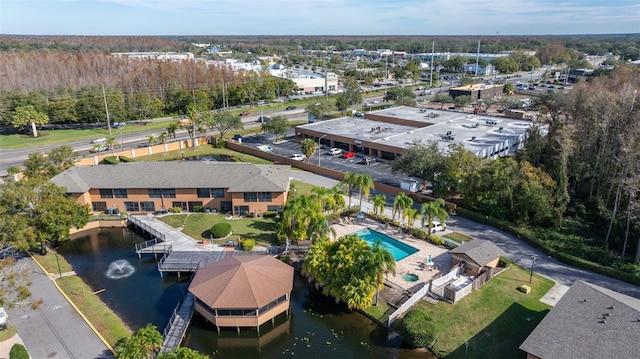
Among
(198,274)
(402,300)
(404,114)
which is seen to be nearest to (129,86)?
(404,114)

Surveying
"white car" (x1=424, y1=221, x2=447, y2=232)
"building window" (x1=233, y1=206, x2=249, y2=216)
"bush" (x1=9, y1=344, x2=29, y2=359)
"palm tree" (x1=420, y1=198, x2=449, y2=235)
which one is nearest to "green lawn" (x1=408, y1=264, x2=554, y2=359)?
"palm tree" (x1=420, y1=198, x2=449, y2=235)

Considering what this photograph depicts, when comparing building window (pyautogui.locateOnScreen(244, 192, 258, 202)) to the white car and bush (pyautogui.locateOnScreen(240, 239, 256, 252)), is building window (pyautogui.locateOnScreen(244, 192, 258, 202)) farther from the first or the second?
the white car

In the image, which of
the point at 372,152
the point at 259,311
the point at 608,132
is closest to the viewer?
the point at 259,311

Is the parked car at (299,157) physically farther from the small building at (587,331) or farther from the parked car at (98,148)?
the small building at (587,331)

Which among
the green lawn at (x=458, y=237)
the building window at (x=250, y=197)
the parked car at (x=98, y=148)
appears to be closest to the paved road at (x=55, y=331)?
the building window at (x=250, y=197)

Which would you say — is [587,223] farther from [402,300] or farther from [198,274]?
[198,274]
